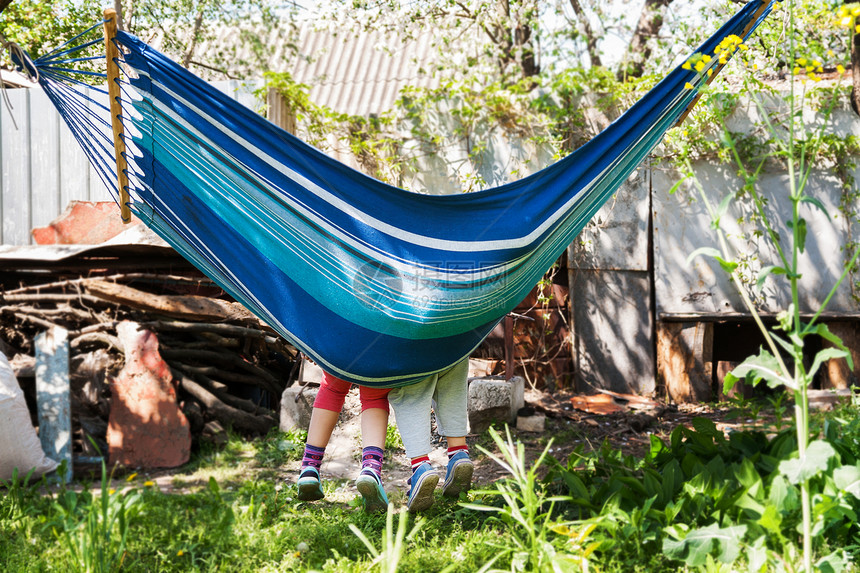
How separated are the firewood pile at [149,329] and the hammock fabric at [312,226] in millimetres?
1320

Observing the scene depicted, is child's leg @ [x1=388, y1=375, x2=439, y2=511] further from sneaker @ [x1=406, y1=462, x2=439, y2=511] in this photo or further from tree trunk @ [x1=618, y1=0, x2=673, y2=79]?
tree trunk @ [x1=618, y1=0, x2=673, y2=79]

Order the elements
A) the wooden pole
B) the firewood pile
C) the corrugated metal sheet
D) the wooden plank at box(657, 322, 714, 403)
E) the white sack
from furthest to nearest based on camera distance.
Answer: the corrugated metal sheet → the wooden plank at box(657, 322, 714, 403) → the firewood pile → the white sack → the wooden pole

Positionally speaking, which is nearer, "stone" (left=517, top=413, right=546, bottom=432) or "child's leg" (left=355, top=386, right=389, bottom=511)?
"child's leg" (left=355, top=386, right=389, bottom=511)

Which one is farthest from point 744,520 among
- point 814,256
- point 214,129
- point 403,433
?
point 814,256

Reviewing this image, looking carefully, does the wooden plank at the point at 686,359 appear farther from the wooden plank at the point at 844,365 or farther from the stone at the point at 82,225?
the stone at the point at 82,225

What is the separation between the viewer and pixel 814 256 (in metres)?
3.57

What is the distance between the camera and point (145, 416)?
9.57 ft

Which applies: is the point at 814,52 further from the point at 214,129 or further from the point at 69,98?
the point at 69,98

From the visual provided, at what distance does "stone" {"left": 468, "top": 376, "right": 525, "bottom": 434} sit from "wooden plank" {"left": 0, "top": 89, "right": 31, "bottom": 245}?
112 inches

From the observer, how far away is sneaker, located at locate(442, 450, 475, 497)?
2.01 metres

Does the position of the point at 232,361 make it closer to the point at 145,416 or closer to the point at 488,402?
the point at 145,416

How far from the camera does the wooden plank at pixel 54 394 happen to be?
2.80m

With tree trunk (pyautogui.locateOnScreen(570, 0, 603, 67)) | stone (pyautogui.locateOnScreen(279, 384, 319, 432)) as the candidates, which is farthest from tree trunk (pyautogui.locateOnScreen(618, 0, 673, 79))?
stone (pyautogui.locateOnScreen(279, 384, 319, 432))

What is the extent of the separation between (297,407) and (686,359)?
6.75 ft
